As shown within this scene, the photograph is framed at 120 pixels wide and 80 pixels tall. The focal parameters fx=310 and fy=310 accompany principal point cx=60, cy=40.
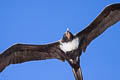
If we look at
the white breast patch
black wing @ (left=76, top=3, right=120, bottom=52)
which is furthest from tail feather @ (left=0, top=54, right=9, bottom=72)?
black wing @ (left=76, top=3, right=120, bottom=52)

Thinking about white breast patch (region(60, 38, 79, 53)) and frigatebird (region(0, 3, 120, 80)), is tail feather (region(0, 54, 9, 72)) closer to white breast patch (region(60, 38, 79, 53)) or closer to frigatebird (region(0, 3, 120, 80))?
frigatebird (region(0, 3, 120, 80))

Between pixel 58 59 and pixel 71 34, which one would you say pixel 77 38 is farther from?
pixel 58 59

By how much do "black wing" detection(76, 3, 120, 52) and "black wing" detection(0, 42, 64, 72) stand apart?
1533 mm

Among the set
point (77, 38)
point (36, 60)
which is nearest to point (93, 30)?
point (77, 38)

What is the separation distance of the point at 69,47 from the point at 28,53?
2.60 m

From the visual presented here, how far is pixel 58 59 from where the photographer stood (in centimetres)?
1783

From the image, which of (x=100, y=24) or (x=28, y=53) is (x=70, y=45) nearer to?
(x=100, y=24)

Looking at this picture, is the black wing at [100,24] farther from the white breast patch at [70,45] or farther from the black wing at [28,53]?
the black wing at [28,53]

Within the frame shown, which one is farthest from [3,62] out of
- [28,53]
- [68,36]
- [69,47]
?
[68,36]

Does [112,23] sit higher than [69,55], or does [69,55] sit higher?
[112,23]

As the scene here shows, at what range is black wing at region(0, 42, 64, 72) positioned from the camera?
57.3 feet

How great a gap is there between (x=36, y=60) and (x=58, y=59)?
130cm

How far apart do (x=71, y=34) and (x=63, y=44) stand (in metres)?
0.72

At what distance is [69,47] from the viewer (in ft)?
55.8
